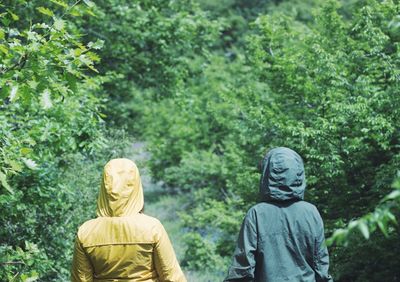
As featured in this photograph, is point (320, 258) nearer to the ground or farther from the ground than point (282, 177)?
nearer to the ground

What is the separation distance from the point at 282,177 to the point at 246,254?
1.77ft

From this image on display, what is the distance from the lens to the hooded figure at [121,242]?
412 cm

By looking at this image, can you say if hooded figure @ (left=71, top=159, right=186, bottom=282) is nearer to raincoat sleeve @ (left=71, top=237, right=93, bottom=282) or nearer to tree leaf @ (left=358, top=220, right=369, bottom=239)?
raincoat sleeve @ (left=71, top=237, right=93, bottom=282)

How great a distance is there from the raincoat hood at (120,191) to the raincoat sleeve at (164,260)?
0.77 ft

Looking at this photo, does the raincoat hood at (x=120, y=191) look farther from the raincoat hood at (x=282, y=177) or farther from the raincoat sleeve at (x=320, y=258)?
the raincoat sleeve at (x=320, y=258)

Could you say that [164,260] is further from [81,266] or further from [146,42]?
[146,42]

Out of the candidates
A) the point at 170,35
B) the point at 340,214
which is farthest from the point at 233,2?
the point at 340,214

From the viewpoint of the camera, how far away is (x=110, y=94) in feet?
51.1

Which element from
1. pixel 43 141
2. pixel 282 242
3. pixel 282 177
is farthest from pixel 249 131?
pixel 282 242

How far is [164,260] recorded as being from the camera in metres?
4.17

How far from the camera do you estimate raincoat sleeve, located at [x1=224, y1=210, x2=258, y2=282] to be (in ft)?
14.3

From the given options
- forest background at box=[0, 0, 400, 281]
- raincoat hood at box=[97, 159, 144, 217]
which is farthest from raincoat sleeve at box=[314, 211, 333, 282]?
raincoat hood at box=[97, 159, 144, 217]

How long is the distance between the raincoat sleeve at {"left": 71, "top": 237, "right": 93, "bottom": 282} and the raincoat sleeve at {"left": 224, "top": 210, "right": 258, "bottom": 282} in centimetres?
89

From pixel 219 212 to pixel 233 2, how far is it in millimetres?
18163
